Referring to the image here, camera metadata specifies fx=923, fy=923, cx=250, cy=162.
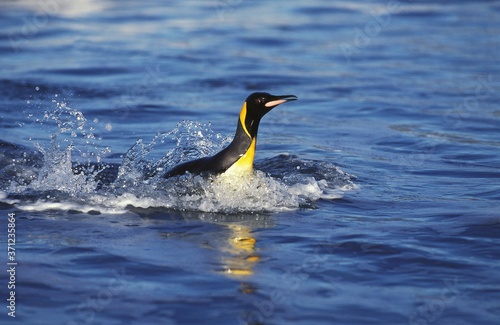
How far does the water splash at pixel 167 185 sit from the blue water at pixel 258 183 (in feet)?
0.08

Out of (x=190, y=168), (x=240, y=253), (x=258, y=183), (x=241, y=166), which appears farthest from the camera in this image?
(x=190, y=168)

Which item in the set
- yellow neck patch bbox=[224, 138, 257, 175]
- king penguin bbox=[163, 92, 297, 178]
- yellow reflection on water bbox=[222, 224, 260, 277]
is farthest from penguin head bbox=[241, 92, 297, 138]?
yellow reflection on water bbox=[222, 224, 260, 277]

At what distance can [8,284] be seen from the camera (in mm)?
7016

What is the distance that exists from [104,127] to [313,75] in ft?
18.7

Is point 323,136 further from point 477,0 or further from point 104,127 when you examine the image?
point 477,0

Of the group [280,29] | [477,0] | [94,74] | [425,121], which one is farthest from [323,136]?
[477,0]

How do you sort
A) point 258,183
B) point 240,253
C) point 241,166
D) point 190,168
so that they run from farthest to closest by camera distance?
point 190,168 → point 258,183 → point 241,166 → point 240,253

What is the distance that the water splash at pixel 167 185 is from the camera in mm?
8945

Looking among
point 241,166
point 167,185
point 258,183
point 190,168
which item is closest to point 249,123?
point 241,166

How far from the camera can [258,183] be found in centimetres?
900

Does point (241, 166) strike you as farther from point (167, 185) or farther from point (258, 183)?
point (167, 185)

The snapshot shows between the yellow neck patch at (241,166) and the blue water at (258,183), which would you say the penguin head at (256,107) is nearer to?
the yellow neck patch at (241,166)

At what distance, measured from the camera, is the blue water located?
681cm

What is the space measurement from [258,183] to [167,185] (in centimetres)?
94
